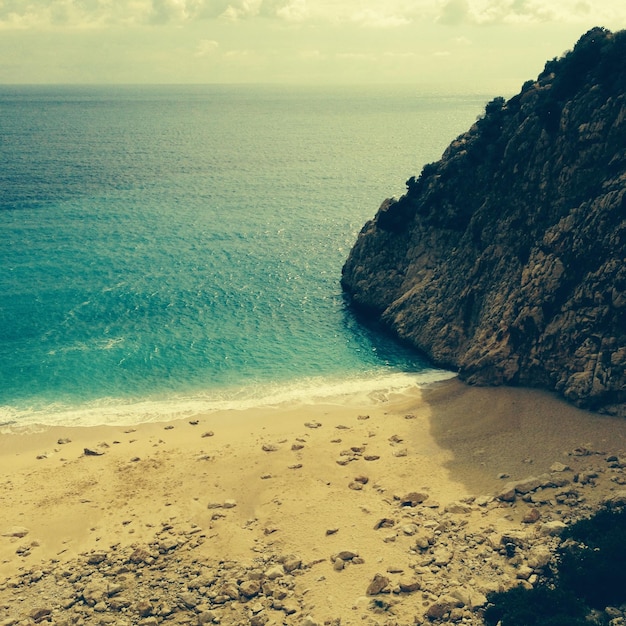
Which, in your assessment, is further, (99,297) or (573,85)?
(99,297)

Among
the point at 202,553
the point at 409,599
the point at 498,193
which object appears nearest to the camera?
the point at 409,599

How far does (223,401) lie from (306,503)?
18287mm

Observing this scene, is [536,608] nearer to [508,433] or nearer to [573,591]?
[573,591]

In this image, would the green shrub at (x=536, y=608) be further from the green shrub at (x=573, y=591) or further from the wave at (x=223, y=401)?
the wave at (x=223, y=401)

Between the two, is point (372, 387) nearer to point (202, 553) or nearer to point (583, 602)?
point (202, 553)

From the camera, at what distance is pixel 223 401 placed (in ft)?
198

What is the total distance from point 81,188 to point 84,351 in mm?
78430

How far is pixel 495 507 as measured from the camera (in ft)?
140

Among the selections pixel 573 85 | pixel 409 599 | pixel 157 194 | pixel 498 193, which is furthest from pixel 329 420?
pixel 157 194

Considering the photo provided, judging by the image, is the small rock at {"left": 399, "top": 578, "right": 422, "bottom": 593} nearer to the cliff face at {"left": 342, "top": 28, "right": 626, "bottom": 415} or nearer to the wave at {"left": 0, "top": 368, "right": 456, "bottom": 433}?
the cliff face at {"left": 342, "top": 28, "right": 626, "bottom": 415}

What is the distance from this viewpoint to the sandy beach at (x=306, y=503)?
118ft

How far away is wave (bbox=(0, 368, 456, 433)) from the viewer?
57.6 meters

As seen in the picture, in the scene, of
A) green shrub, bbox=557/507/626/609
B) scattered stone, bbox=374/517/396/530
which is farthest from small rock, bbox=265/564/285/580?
green shrub, bbox=557/507/626/609

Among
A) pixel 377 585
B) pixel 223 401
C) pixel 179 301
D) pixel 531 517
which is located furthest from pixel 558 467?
pixel 179 301
